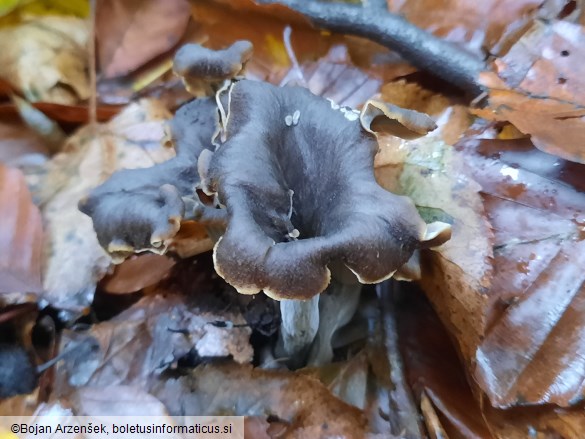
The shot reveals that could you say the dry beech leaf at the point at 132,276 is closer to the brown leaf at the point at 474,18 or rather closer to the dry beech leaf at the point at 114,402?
the dry beech leaf at the point at 114,402

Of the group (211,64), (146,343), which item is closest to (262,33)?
(211,64)

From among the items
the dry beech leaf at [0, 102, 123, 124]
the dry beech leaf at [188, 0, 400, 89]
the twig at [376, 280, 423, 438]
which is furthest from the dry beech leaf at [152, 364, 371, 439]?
the dry beech leaf at [0, 102, 123, 124]

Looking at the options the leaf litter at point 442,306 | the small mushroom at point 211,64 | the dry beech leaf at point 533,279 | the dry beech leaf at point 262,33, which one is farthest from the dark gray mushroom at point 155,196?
the dry beech leaf at point 533,279

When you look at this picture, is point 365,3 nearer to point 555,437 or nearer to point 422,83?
point 422,83

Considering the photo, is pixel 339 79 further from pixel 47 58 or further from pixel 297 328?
pixel 47 58

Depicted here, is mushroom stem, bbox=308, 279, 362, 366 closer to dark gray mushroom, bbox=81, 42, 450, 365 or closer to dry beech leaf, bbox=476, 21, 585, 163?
dark gray mushroom, bbox=81, 42, 450, 365
